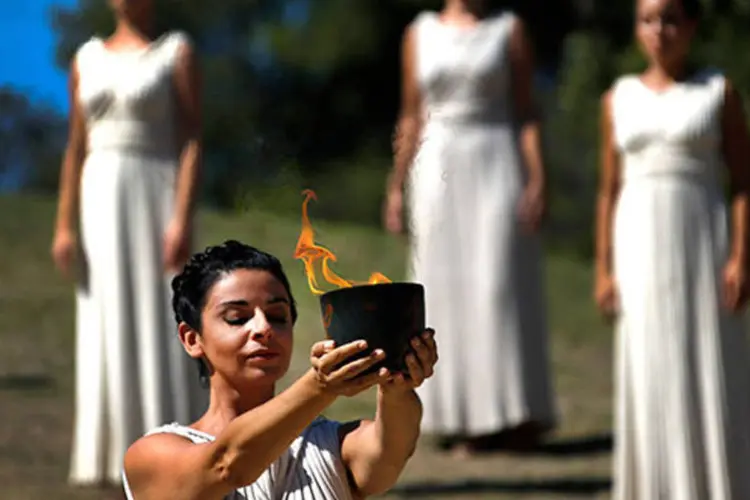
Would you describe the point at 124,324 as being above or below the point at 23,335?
below

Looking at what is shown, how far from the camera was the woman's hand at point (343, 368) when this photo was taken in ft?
8.65

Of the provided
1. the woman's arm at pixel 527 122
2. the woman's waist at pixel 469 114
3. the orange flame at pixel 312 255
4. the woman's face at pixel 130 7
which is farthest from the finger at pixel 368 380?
the woman's waist at pixel 469 114

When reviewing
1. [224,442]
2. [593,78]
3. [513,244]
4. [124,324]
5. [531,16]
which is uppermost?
[531,16]

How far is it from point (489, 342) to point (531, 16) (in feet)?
55.2

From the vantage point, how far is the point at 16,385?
10.1 meters

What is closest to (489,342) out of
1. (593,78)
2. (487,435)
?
(487,435)

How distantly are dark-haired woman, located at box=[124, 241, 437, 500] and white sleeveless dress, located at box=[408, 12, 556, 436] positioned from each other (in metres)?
5.06

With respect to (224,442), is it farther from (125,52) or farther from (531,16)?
(531,16)

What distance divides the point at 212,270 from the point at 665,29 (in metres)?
3.51

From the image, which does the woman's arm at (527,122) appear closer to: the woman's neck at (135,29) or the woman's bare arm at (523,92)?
the woman's bare arm at (523,92)

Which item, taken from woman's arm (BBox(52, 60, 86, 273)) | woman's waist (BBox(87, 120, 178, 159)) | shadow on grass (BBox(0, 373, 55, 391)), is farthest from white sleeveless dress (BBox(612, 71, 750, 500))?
shadow on grass (BBox(0, 373, 55, 391))

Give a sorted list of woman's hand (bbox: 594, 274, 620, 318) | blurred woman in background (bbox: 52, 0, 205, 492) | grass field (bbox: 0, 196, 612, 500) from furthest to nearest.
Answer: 1. grass field (bbox: 0, 196, 612, 500)
2. blurred woman in background (bbox: 52, 0, 205, 492)
3. woman's hand (bbox: 594, 274, 620, 318)

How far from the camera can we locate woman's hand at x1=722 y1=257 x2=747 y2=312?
621cm

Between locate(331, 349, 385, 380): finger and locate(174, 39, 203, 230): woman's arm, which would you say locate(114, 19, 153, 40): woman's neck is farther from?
locate(331, 349, 385, 380): finger
